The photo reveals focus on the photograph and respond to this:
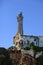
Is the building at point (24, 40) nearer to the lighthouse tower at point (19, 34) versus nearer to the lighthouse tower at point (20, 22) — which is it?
the lighthouse tower at point (19, 34)

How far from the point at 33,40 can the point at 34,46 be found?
29.4ft

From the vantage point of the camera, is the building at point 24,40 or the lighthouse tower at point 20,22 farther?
the lighthouse tower at point 20,22

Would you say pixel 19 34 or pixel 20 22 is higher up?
pixel 20 22

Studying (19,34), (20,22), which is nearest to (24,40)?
(19,34)

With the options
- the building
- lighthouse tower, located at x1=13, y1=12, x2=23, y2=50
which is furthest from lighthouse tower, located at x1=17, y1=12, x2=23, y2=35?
the building

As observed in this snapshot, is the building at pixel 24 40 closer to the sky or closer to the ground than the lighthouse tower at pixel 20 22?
closer to the ground

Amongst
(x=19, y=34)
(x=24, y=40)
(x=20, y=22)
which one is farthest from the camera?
(x=20, y=22)

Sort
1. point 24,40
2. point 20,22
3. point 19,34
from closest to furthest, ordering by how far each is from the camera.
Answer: point 24,40
point 19,34
point 20,22

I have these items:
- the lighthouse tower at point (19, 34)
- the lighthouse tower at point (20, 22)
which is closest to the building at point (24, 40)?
the lighthouse tower at point (19, 34)

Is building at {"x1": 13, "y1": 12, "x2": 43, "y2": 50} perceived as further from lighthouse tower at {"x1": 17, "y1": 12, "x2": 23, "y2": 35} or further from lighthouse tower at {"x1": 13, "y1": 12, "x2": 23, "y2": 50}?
lighthouse tower at {"x1": 17, "y1": 12, "x2": 23, "y2": 35}

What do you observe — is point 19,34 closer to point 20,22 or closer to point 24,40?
point 24,40

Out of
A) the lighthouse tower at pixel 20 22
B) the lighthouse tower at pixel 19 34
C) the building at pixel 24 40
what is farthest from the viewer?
the lighthouse tower at pixel 20 22

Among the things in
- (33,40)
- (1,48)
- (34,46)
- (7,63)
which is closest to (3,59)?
(7,63)

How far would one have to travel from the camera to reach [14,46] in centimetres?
12612
